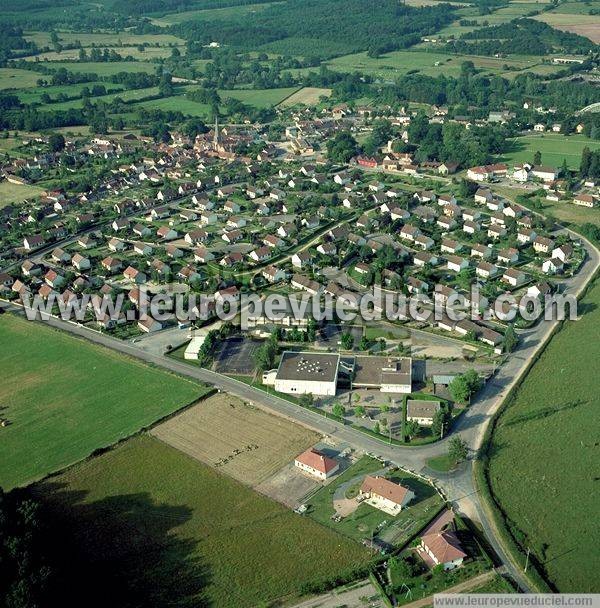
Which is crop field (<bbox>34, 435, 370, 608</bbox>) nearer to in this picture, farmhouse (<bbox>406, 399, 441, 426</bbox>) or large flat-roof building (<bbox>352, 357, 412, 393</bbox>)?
farmhouse (<bbox>406, 399, 441, 426</bbox>)

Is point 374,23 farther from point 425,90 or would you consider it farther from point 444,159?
point 444,159

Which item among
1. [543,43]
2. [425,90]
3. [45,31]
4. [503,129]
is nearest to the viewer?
[503,129]

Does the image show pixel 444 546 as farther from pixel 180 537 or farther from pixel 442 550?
pixel 180 537

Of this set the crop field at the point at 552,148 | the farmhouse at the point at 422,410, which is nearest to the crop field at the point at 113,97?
the crop field at the point at 552,148

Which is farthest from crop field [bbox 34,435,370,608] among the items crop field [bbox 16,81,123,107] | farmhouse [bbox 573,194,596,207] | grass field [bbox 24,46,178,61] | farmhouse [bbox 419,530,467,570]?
grass field [bbox 24,46,178,61]

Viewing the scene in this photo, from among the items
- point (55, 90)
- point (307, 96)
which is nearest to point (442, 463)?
point (307, 96)

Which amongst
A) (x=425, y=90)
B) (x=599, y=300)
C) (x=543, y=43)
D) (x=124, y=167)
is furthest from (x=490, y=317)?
(x=543, y=43)

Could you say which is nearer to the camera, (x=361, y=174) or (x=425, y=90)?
(x=361, y=174)
